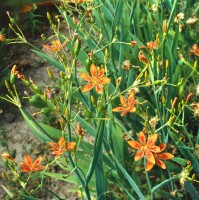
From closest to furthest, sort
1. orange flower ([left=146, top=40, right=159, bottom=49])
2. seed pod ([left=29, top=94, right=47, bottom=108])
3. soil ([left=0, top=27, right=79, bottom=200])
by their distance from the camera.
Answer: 1. seed pod ([left=29, top=94, right=47, bottom=108])
2. orange flower ([left=146, top=40, right=159, bottom=49])
3. soil ([left=0, top=27, right=79, bottom=200])

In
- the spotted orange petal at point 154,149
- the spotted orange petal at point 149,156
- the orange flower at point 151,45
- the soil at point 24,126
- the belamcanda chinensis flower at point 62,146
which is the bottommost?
the soil at point 24,126

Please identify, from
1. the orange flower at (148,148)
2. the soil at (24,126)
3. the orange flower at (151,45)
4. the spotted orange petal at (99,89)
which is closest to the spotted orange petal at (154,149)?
the orange flower at (148,148)

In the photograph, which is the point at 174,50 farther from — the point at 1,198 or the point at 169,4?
the point at 1,198

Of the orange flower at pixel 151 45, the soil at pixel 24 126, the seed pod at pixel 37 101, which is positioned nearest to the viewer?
the seed pod at pixel 37 101

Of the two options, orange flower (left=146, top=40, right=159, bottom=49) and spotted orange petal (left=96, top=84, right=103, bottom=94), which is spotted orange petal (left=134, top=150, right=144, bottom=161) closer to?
spotted orange petal (left=96, top=84, right=103, bottom=94)


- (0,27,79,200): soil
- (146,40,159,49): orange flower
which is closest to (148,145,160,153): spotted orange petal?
(146,40,159,49): orange flower

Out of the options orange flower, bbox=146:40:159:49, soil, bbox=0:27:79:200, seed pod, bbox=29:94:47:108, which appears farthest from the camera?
soil, bbox=0:27:79:200

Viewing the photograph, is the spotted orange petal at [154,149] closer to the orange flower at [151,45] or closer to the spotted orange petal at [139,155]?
the spotted orange petal at [139,155]

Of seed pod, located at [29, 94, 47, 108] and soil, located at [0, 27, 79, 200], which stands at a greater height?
seed pod, located at [29, 94, 47, 108]
